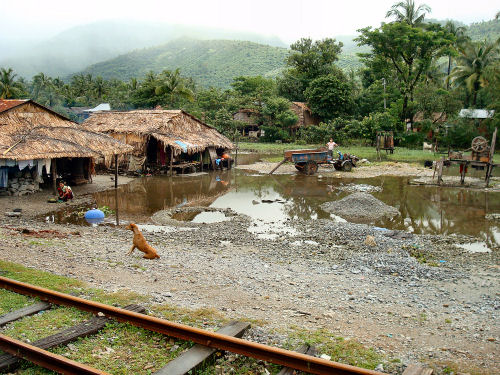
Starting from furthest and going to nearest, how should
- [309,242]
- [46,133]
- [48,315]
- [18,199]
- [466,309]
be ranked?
[46,133], [18,199], [309,242], [466,309], [48,315]

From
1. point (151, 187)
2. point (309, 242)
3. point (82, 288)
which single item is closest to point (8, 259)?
point (82, 288)

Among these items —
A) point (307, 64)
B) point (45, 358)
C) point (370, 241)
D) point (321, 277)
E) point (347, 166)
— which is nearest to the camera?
point (45, 358)

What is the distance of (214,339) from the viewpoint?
15.9ft

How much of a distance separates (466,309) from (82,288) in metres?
6.76

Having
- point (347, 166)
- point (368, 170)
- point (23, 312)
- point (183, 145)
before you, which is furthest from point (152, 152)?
point (23, 312)

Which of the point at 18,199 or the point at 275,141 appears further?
the point at 275,141

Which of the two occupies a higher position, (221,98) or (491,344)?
(221,98)

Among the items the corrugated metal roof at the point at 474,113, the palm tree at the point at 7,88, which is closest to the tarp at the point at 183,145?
the corrugated metal roof at the point at 474,113

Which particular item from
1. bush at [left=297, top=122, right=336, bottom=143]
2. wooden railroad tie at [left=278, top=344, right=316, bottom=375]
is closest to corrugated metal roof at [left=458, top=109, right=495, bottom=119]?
bush at [left=297, top=122, right=336, bottom=143]

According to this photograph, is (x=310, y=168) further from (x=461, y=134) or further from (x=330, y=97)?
(x=330, y=97)

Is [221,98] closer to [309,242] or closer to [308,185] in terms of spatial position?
[308,185]

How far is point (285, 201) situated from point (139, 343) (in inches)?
645

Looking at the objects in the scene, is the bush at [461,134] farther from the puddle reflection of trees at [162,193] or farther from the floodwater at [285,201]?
the puddle reflection of trees at [162,193]

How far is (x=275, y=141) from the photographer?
52.3 meters
